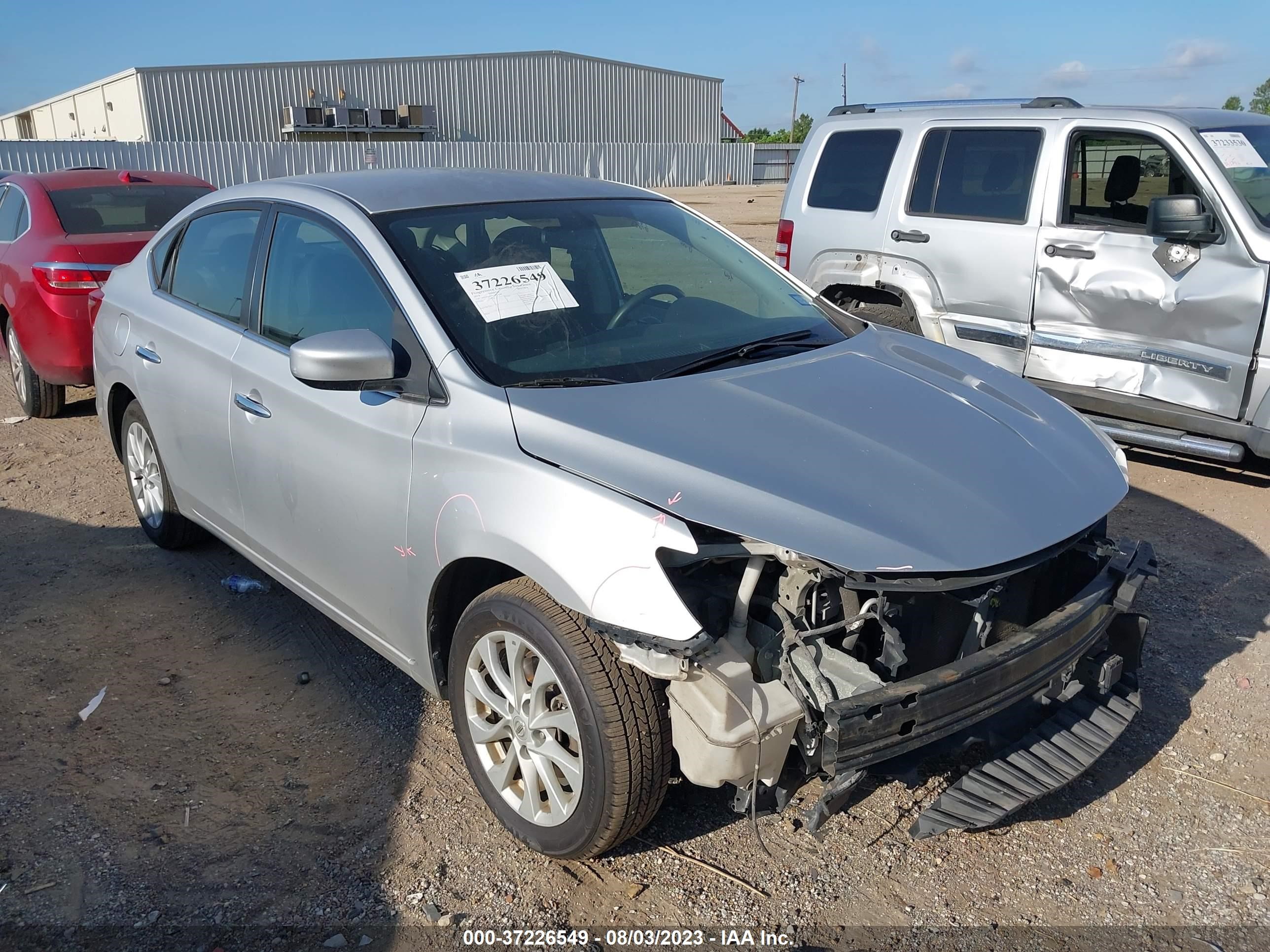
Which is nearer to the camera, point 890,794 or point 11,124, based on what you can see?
point 890,794

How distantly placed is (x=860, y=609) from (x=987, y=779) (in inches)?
25.3

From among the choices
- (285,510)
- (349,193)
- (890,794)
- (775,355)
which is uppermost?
(349,193)

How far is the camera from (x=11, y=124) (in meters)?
62.3

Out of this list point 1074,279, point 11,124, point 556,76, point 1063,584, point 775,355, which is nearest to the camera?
point 1063,584

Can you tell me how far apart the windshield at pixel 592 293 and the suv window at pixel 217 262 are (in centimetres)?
93

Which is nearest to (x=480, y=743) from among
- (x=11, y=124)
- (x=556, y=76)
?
(x=556, y=76)

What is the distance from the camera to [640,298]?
3.62m

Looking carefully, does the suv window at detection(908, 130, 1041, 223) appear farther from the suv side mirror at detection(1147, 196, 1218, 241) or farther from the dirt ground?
the dirt ground

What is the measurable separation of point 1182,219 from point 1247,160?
2.47 ft

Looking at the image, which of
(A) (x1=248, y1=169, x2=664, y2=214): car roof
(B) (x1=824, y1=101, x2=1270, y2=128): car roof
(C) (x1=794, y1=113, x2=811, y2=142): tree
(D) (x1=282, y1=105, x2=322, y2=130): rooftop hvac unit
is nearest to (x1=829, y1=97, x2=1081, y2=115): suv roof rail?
(B) (x1=824, y1=101, x2=1270, y2=128): car roof

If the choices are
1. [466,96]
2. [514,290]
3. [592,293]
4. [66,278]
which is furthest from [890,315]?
[466,96]

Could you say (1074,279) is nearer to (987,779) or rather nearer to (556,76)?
(987,779)

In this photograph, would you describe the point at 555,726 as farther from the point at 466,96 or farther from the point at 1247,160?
the point at 466,96

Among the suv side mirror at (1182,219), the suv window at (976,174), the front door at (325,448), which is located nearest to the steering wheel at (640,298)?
the front door at (325,448)
